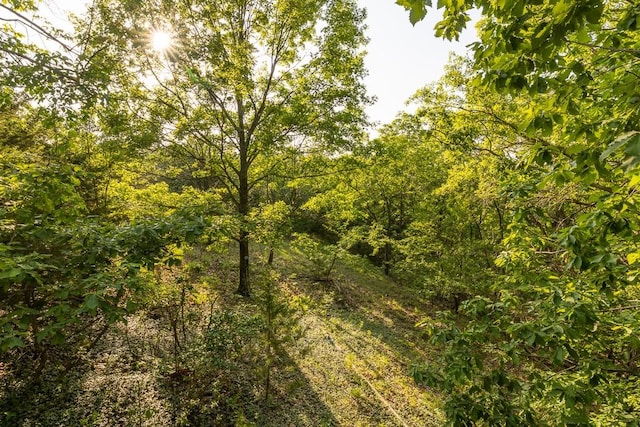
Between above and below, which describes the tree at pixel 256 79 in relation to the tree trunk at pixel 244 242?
above

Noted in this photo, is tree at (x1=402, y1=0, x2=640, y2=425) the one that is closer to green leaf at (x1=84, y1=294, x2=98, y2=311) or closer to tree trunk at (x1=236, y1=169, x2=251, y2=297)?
green leaf at (x1=84, y1=294, x2=98, y2=311)

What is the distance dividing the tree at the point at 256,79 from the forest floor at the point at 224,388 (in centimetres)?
334

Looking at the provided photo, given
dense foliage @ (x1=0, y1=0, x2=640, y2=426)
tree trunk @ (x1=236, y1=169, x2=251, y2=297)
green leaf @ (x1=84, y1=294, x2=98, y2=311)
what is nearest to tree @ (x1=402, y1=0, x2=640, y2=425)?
dense foliage @ (x1=0, y1=0, x2=640, y2=426)

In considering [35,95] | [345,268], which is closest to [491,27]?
[35,95]

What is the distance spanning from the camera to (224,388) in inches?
231

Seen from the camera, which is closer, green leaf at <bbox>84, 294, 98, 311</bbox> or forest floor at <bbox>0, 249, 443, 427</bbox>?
green leaf at <bbox>84, 294, 98, 311</bbox>

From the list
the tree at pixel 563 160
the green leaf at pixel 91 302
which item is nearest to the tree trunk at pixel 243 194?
the green leaf at pixel 91 302

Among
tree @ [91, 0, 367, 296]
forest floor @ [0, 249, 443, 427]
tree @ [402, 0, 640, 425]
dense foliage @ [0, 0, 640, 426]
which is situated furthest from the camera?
tree @ [91, 0, 367, 296]

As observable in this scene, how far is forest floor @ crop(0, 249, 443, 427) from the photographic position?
4660mm

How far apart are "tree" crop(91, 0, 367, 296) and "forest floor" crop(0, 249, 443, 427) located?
132 inches

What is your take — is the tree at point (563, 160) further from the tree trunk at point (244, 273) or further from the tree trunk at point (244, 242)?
the tree trunk at point (244, 273)

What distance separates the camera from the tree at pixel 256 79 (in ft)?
24.8

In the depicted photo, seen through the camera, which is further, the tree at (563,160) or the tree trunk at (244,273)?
the tree trunk at (244,273)

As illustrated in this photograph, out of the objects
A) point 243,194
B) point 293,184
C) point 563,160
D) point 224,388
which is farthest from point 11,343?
point 293,184
